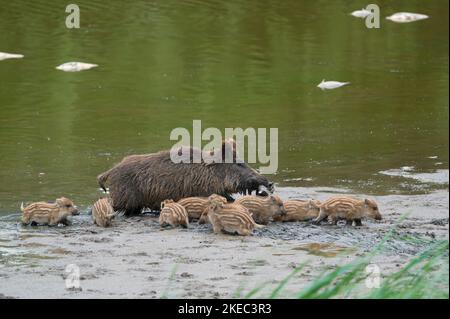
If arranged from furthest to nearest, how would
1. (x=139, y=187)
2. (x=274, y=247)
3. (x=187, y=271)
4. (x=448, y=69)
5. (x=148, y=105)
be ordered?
1. (x=448, y=69)
2. (x=148, y=105)
3. (x=139, y=187)
4. (x=274, y=247)
5. (x=187, y=271)

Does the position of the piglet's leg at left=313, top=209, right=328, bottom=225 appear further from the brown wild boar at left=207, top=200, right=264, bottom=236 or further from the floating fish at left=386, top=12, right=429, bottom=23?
the floating fish at left=386, top=12, right=429, bottom=23

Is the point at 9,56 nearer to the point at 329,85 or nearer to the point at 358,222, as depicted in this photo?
the point at 329,85

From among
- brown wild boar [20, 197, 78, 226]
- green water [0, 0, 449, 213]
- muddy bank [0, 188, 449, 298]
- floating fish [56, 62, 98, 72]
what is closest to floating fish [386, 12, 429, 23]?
green water [0, 0, 449, 213]

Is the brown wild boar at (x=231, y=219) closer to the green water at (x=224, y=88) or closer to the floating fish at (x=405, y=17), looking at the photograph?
the green water at (x=224, y=88)

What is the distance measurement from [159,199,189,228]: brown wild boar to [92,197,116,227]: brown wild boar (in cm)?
53

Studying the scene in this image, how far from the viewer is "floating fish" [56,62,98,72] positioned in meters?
21.3

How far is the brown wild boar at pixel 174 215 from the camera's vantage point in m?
10.9

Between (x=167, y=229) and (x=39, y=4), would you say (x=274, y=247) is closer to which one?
(x=167, y=229)

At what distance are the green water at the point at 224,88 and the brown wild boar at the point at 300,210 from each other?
200cm

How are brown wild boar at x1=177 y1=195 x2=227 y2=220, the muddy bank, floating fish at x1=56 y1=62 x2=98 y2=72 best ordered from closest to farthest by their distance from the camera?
1. the muddy bank
2. brown wild boar at x1=177 y1=195 x2=227 y2=220
3. floating fish at x1=56 y1=62 x2=98 y2=72

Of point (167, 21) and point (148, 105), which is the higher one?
point (167, 21)

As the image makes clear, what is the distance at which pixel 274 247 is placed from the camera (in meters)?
10.1
